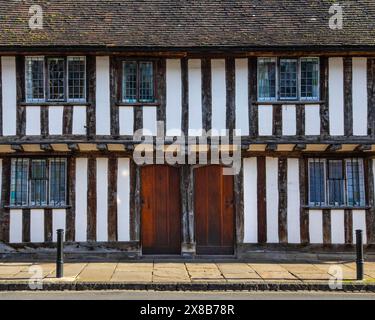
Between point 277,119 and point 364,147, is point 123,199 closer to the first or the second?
point 277,119

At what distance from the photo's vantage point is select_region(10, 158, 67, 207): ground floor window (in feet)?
38.7

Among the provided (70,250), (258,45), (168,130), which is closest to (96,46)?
(168,130)

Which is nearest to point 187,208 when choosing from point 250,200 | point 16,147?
point 250,200

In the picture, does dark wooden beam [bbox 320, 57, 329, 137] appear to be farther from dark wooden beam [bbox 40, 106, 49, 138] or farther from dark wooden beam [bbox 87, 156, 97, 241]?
dark wooden beam [bbox 40, 106, 49, 138]

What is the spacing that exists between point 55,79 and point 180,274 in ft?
18.8

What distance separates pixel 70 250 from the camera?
1164 centimetres

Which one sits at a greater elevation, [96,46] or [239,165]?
[96,46]

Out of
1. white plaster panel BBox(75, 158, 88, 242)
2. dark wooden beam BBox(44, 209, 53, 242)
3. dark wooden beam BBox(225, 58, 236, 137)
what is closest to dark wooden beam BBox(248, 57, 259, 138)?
dark wooden beam BBox(225, 58, 236, 137)

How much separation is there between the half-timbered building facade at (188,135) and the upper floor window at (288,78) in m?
0.03

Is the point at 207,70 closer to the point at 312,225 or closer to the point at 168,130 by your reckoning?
the point at 168,130

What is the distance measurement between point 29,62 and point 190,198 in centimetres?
525

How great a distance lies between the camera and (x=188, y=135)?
11.7 meters

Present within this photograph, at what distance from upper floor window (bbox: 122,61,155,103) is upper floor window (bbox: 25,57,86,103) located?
104 centimetres

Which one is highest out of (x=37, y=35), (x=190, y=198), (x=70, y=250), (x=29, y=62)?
(x=37, y=35)
